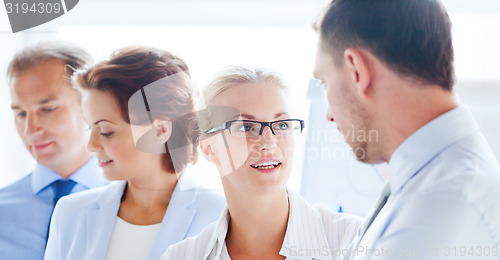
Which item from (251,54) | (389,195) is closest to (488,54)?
(251,54)

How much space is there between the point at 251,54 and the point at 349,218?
27.5 inches

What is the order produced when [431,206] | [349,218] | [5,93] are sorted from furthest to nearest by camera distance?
[5,93]
[349,218]
[431,206]

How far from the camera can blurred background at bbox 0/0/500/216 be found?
1.46 metres

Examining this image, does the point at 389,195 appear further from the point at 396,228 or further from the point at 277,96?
the point at 277,96

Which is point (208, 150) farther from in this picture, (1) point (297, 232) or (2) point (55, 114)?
Result: (2) point (55, 114)

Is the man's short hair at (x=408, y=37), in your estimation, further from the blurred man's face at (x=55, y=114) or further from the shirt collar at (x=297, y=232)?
the blurred man's face at (x=55, y=114)

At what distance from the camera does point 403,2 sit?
2.69 feet

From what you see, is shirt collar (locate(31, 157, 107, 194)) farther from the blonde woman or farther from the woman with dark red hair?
the blonde woman

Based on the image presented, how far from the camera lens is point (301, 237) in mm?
1066

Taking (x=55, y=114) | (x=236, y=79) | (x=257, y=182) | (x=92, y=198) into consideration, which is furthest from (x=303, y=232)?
(x=55, y=114)

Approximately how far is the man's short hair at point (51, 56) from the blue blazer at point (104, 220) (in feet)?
1.42

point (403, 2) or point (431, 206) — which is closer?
point (431, 206)

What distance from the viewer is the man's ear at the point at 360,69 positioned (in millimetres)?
815

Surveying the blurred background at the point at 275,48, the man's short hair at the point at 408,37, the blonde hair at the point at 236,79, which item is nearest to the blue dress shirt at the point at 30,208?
the blurred background at the point at 275,48
